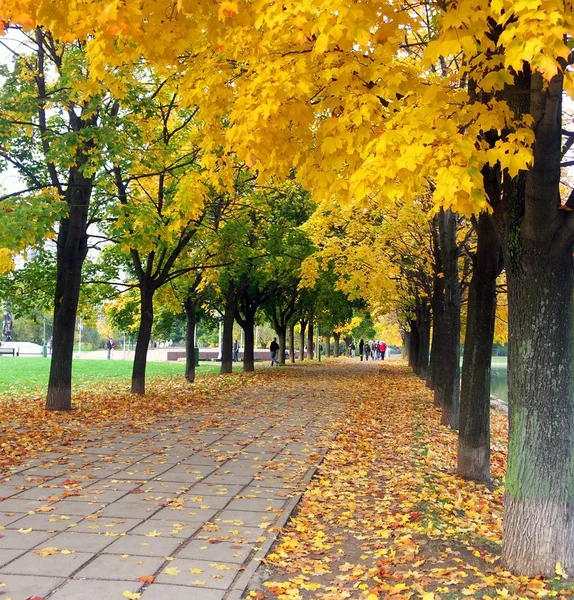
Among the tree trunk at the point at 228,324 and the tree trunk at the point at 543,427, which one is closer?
the tree trunk at the point at 543,427

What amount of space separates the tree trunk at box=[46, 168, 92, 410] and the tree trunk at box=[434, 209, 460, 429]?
22.6 ft

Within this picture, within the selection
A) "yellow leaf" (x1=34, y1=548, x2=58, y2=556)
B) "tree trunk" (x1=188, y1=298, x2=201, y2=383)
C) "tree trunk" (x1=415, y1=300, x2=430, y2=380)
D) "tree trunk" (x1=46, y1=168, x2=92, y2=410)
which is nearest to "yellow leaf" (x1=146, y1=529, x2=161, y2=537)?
"yellow leaf" (x1=34, y1=548, x2=58, y2=556)

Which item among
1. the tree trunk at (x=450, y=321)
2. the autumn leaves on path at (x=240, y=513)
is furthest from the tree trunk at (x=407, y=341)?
Result: the autumn leaves on path at (x=240, y=513)

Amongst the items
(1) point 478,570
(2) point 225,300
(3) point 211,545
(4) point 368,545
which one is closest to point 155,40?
(3) point 211,545

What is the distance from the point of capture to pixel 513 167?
3961 mm

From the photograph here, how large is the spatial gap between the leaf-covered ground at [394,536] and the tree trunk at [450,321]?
218 cm

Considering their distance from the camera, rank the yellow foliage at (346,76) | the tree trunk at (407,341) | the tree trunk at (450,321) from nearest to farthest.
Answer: the yellow foliage at (346,76) < the tree trunk at (450,321) < the tree trunk at (407,341)

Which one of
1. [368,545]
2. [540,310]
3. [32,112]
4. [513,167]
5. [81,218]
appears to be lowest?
[368,545]

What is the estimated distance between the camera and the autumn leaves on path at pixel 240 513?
165 inches

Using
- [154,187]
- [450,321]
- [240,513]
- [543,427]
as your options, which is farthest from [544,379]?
[154,187]

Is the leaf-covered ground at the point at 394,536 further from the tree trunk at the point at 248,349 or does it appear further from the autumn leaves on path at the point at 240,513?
the tree trunk at the point at 248,349

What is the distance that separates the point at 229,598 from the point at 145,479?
3.33m

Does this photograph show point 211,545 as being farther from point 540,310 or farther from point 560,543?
point 540,310

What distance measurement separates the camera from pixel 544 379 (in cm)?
448
